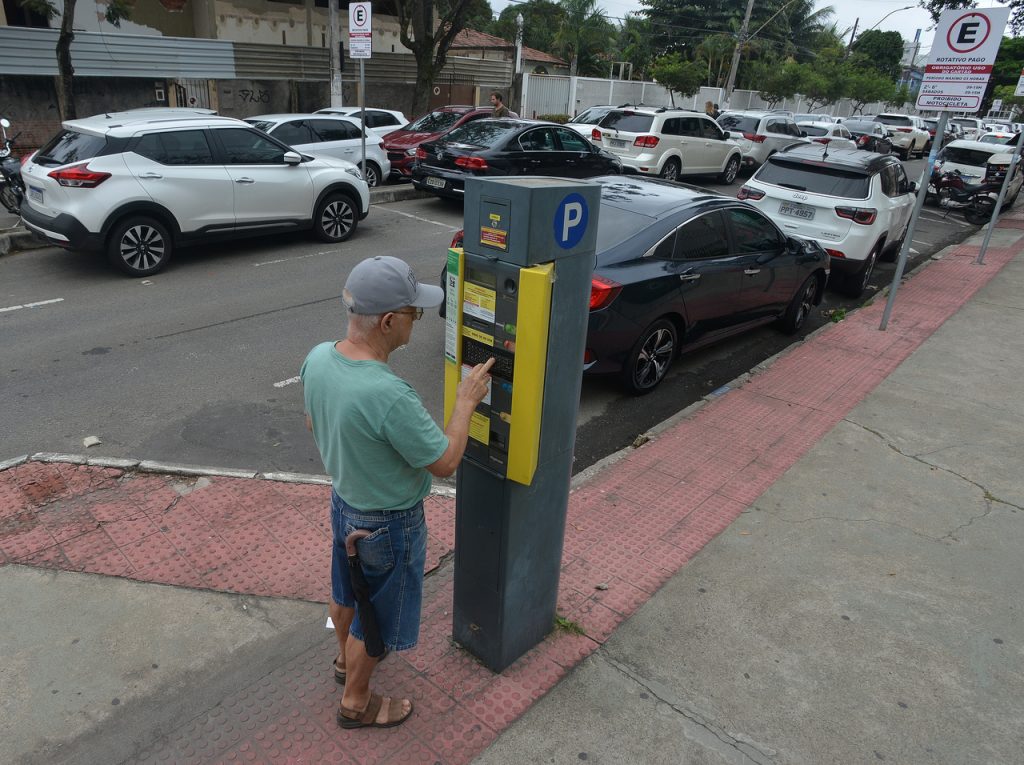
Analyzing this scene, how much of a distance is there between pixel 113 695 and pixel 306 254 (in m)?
7.94

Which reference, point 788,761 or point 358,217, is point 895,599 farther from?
point 358,217

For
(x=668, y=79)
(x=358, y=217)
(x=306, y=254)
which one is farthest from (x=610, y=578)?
(x=668, y=79)

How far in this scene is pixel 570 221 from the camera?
8.79ft

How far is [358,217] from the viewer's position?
11078 millimetres

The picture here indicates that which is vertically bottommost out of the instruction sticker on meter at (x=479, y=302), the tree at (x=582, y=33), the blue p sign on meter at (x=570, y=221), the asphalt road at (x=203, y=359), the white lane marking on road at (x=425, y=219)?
the asphalt road at (x=203, y=359)

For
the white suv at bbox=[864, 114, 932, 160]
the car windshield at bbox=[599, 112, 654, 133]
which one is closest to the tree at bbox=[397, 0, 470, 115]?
the car windshield at bbox=[599, 112, 654, 133]

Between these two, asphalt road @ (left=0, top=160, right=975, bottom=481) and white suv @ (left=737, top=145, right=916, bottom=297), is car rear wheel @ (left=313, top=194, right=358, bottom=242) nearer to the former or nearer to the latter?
asphalt road @ (left=0, top=160, right=975, bottom=481)

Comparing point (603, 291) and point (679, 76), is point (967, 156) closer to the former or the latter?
point (679, 76)

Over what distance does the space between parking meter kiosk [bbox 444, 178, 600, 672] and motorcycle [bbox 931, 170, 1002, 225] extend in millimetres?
17671

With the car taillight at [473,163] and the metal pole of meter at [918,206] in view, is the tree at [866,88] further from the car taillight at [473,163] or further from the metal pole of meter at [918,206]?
the metal pole of meter at [918,206]

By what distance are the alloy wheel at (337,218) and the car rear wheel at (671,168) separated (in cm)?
875

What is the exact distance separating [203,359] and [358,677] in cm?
454

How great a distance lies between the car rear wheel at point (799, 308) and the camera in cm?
817

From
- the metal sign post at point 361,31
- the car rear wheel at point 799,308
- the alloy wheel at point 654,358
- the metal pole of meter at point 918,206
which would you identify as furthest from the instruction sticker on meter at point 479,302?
the metal sign post at point 361,31
